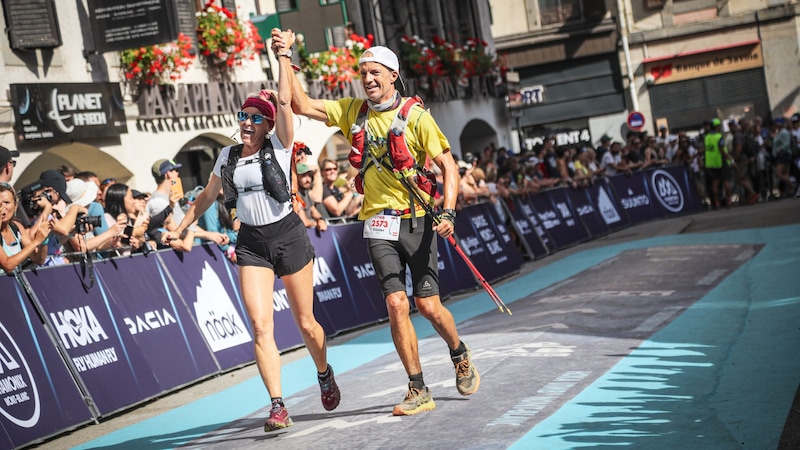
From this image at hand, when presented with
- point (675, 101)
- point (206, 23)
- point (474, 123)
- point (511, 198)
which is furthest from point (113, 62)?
point (675, 101)

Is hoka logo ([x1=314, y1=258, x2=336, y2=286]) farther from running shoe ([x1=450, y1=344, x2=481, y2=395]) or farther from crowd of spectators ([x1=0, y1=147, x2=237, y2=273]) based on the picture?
running shoe ([x1=450, y1=344, x2=481, y2=395])

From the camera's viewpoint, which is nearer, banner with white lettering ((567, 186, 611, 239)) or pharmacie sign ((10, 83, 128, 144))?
pharmacie sign ((10, 83, 128, 144))

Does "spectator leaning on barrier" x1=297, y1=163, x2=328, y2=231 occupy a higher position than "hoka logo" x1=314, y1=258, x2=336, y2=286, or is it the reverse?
"spectator leaning on barrier" x1=297, y1=163, x2=328, y2=231

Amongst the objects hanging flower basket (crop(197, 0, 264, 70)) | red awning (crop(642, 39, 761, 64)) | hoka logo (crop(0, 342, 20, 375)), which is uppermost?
hanging flower basket (crop(197, 0, 264, 70))

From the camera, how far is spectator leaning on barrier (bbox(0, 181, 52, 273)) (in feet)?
30.7

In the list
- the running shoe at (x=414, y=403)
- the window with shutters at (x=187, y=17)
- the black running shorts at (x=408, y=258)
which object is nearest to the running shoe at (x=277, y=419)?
the running shoe at (x=414, y=403)

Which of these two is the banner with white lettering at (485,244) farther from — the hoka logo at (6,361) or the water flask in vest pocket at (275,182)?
the water flask in vest pocket at (275,182)

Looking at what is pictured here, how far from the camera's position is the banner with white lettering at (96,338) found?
10070 mm

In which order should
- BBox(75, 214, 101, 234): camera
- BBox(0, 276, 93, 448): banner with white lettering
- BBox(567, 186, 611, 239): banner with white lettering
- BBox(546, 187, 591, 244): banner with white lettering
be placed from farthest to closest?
1. BBox(567, 186, 611, 239): banner with white lettering
2. BBox(546, 187, 591, 244): banner with white lettering
3. BBox(75, 214, 101, 234): camera
4. BBox(0, 276, 93, 448): banner with white lettering

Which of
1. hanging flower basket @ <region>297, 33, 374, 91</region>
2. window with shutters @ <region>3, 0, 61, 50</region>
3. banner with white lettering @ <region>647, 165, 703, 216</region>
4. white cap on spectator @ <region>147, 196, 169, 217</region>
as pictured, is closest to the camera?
white cap on spectator @ <region>147, 196, 169, 217</region>

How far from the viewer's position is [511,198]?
22016mm

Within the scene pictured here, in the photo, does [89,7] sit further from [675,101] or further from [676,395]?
[675,101]

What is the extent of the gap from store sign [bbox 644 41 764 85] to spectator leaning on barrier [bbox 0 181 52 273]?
37.9 meters

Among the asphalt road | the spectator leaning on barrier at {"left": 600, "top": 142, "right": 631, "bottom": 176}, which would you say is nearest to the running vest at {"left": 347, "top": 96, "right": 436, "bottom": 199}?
the asphalt road
